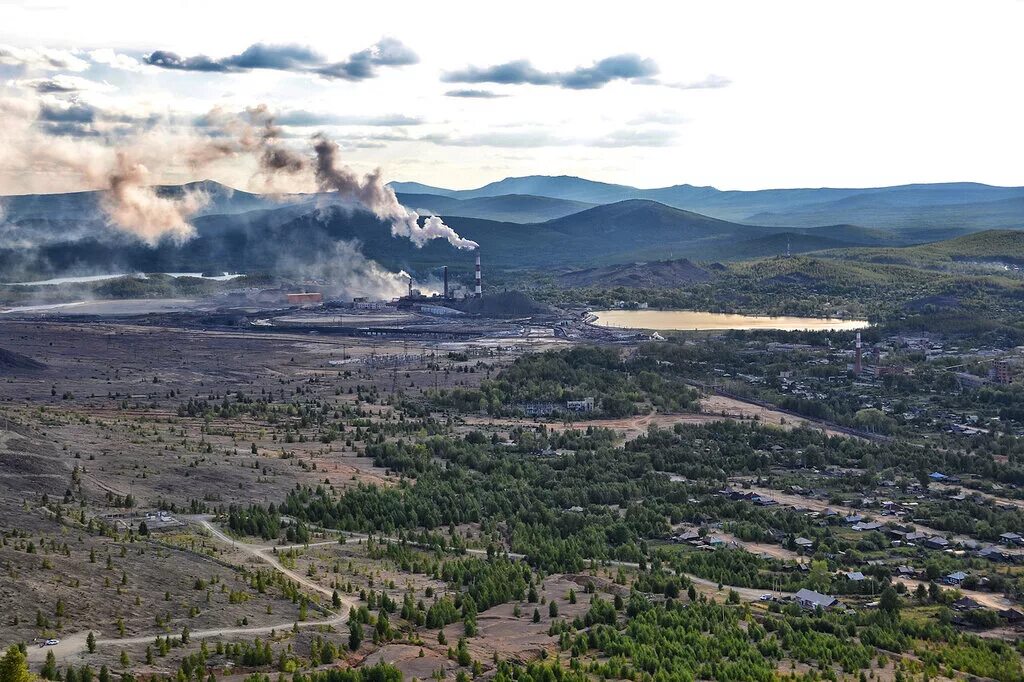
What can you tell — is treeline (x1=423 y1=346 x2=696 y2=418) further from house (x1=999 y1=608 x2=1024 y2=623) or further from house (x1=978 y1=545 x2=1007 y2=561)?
house (x1=999 y1=608 x2=1024 y2=623)

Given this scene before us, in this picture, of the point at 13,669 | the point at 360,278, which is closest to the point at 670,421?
the point at 13,669

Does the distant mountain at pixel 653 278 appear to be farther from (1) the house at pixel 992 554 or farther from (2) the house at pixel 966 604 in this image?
(2) the house at pixel 966 604

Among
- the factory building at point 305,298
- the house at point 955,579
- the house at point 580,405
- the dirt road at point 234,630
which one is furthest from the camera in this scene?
the factory building at point 305,298

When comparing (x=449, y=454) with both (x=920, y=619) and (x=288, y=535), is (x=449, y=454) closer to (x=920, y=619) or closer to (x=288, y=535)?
(x=288, y=535)

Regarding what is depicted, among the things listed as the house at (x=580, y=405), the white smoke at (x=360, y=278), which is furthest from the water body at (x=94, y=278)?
the house at (x=580, y=405)

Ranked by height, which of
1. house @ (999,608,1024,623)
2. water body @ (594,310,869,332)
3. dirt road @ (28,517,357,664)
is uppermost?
dirt road @ (28,517,357,664)

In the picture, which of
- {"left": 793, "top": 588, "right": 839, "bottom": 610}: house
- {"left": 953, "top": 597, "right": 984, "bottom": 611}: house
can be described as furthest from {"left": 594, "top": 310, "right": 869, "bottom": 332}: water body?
{"left": 793, "top": 588, "right": 839, "bottom": 610}: house

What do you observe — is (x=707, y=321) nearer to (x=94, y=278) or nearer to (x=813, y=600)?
(x=94, y=278)
